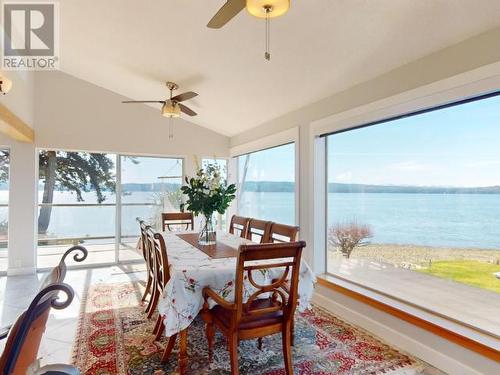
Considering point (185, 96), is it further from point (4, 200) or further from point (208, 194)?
point (4, 200)

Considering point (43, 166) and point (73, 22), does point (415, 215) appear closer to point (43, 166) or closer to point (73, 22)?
point (73, 22)

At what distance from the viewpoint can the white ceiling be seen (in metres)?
2.23

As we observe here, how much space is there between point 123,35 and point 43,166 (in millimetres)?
2960

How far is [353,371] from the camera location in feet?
7.48

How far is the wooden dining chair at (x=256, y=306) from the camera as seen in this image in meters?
1.92

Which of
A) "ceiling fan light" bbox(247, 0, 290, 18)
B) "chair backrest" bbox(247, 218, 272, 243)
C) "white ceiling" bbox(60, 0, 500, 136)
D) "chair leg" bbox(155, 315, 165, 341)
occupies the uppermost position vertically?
"white ceiling" bbox(60, 0, 500, 136)

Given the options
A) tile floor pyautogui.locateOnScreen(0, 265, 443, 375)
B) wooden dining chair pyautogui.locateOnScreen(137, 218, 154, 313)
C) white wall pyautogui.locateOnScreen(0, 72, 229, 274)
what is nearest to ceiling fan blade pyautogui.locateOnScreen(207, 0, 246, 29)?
wooden dining chair pyautogui.locateOnScreen(137, 218, 154, 313)

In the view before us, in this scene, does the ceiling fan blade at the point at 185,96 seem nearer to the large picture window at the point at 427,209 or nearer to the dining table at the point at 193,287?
the large picture window at the point at 427,209

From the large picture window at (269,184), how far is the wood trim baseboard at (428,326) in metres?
1.55

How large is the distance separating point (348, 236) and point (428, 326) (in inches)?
51.6

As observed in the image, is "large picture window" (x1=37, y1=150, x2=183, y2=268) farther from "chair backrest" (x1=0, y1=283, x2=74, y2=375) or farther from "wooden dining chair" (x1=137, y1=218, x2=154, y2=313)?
"chair backrest" (x1=0, y1=283, x2=74, y2=375)

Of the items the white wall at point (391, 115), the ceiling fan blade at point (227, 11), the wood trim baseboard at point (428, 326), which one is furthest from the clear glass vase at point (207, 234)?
the ceiling fan blade at point (227, 11)

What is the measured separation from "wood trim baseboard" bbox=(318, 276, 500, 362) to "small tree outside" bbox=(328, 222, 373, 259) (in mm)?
476

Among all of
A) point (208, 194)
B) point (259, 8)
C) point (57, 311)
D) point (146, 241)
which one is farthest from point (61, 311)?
point (259, 8)
